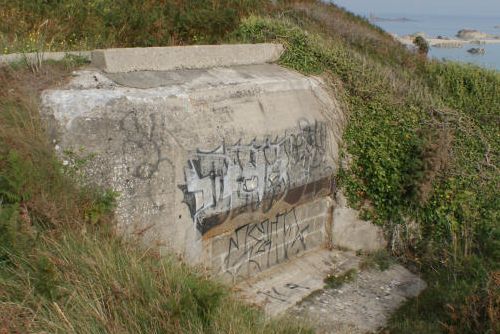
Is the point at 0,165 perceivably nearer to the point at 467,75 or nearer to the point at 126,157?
the point at 126,157

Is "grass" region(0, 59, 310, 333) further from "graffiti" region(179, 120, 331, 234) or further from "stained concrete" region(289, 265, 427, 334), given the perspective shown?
"stained concrete" region(289, 265, 427, 334)

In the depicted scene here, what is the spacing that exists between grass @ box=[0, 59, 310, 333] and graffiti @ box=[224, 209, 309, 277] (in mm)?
1667

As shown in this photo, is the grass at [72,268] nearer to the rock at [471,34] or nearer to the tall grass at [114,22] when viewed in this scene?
the tall grass at [114,22]

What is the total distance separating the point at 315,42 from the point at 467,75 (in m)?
3.17

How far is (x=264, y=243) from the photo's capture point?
6.71 meters

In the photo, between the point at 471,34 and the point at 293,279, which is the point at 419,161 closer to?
the point at 293,279

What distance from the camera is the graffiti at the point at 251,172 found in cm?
546

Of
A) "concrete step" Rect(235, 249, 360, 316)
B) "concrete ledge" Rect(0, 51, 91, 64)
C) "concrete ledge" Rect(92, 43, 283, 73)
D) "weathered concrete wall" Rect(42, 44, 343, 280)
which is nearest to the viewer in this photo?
"weathered concrete wall" Rect(42, 44, 343, 280)

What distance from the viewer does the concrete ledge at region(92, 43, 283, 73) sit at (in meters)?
5.76

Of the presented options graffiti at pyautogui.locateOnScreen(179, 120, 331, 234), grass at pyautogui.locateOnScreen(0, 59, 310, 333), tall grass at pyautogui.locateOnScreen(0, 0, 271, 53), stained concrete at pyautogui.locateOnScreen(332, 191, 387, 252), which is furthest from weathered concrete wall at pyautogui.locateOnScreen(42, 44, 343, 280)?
tall grass at pyautogui.locateOnScreen(0, 0, 271, 53)

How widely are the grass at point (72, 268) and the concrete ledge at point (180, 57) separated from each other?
113cm

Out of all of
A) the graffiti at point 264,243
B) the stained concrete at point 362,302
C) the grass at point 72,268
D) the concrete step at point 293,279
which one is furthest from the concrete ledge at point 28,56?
the stained concrete at point 362,302

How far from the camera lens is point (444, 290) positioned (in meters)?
6.08

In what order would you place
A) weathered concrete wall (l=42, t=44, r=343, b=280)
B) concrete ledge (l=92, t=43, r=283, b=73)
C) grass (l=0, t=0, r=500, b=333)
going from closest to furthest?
1. grass (l=0, t=0, r=500, b=333)
2. weathered concrete wall (l=42, t=44, r=343, b=280)
3. concrete ledge (l=92, t=43, r=283, b=73)
